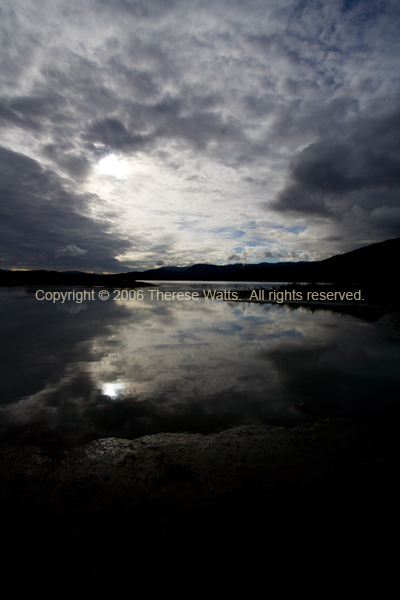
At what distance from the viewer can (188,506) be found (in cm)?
365

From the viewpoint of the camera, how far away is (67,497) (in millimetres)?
3789

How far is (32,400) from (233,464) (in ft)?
18.8

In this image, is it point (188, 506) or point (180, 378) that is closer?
point (188, 506)

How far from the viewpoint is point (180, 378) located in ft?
28.1

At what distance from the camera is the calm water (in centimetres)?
608

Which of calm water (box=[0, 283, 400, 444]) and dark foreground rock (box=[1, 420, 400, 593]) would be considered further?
calm water (box=[0, 283, 400, 444])

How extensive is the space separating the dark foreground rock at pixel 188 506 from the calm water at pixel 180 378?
0.89 metres

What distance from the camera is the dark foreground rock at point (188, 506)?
9.57ft

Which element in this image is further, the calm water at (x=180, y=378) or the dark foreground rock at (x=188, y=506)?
the calm water at (x=180, y=378)

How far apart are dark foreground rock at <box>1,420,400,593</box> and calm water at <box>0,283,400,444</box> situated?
0.89 metres

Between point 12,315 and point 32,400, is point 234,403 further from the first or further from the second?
point 12,315

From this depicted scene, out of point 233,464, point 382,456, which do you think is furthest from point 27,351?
point 382,456

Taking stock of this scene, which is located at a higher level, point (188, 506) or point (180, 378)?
point (180, 378)

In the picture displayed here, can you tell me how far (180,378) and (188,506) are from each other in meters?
4.95
